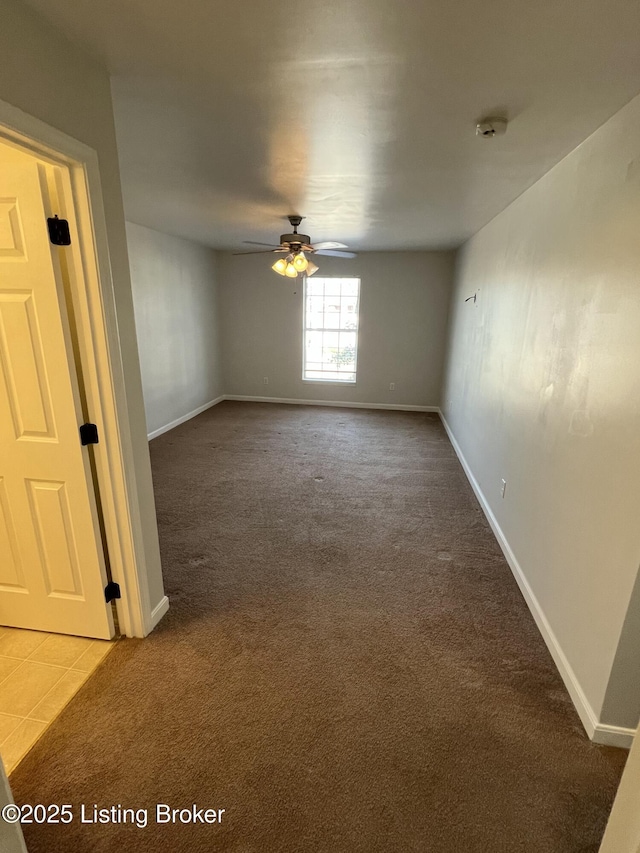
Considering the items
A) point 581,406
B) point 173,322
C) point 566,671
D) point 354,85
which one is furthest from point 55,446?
point 173,322

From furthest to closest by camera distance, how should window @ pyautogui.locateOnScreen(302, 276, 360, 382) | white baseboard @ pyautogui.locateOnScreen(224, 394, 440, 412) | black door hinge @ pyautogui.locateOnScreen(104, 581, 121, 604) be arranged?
white baseboard @ pyautogui.locateOnScreen(224, 394, 440, 412) < window @ pyautogui.locateOnScreen(302, 276, 360, 382) < black door hinge @ pyautogui.locateOnScreen(104, 581, 121, 604)

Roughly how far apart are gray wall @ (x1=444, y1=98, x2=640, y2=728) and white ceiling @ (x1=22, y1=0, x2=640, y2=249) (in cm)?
27

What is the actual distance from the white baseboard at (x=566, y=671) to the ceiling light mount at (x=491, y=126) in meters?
2.34

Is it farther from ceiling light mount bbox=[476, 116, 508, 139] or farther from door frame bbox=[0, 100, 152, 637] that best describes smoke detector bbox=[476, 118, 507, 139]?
door frame bbox=[0, 100, 152, 637]

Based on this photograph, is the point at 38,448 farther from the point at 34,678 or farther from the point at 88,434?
the point at 34,678

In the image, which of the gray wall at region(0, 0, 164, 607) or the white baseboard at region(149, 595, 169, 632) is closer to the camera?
the gray wall at region(0, 0, 164, 607)

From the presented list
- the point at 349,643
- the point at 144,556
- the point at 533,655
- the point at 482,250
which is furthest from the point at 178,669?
the point at 482,250

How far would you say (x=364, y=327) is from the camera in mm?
6633

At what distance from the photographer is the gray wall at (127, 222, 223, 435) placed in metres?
4.77

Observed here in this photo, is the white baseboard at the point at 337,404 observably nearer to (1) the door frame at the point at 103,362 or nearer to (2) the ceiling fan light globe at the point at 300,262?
(2) the ceiling fan light globe at the point at 300,262

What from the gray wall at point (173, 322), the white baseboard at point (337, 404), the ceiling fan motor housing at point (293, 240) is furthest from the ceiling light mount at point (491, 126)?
the white baseboard at point (337, 404)

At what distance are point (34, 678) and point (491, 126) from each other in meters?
3.20

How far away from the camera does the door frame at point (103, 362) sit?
54.4 inches

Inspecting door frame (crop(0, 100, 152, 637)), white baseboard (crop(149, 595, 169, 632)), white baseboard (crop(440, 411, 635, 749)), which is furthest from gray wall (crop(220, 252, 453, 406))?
door frame (crop(0, 100, 152, 637))
